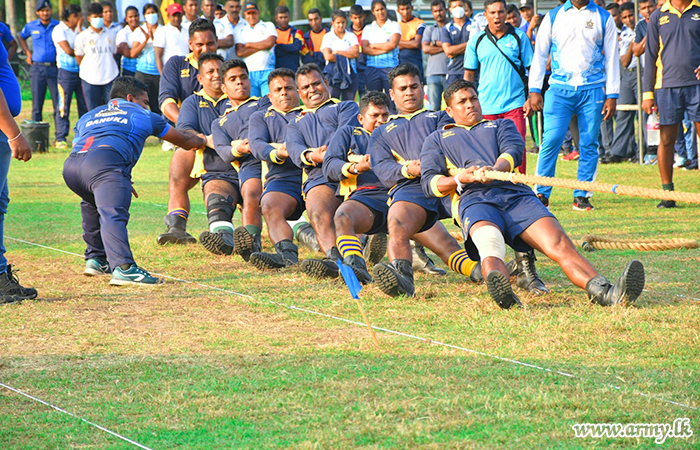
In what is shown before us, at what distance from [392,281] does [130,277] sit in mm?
1864

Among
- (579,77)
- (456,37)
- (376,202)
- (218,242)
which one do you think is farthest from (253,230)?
(456,37)

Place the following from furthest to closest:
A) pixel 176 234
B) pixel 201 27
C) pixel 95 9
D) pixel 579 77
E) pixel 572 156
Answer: pixel 95 9, pixel 572 156, pixel 201 27, pixel 579 77, pixel 176 234

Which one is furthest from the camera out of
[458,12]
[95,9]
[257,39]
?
[95,9]

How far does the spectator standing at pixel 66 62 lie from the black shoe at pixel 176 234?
28.2ft

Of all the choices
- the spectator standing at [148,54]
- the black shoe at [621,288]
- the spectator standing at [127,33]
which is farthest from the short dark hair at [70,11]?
the black shoe at [621,288]

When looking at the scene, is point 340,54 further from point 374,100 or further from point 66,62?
point 374,100

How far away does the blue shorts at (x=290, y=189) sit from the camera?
7281 mm

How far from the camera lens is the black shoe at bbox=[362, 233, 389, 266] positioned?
7.01m

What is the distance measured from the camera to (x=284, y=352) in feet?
14.5

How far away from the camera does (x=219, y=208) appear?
7539 millimetres

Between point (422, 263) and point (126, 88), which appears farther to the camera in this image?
point (126, 88)

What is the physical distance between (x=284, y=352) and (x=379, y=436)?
4.18 ft

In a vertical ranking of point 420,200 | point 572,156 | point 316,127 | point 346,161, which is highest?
point 316,127

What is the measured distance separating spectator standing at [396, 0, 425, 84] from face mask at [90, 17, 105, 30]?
200 inches
